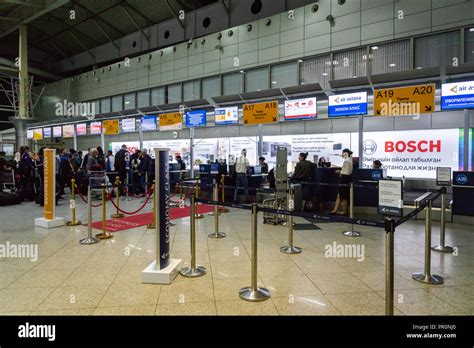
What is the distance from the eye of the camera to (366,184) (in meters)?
9.29

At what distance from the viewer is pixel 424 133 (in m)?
11.9

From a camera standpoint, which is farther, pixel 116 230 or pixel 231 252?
pixel 116 230

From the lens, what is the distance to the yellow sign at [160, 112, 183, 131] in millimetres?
14727

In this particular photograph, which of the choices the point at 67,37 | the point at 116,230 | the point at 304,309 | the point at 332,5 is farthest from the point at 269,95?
the point at 67,37

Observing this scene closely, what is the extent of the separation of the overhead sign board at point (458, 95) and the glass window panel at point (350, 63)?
3271 mm

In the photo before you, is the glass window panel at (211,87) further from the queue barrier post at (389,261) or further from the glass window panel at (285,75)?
the queue barrier post at (389,261)

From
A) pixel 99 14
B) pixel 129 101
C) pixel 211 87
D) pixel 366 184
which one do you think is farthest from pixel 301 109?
pixel 99 14

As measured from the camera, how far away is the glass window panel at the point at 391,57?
35.0ft

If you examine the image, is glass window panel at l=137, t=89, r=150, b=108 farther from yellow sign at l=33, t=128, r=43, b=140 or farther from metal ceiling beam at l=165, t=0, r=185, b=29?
yellow sign at l=33, t=128, r=43, b=140

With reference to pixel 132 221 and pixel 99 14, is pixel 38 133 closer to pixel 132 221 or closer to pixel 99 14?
pixel 99 14

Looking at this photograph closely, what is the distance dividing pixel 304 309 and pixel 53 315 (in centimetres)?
263

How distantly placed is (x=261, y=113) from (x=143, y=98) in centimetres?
1014

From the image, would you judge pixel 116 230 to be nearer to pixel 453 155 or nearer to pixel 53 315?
pixel 53 315
